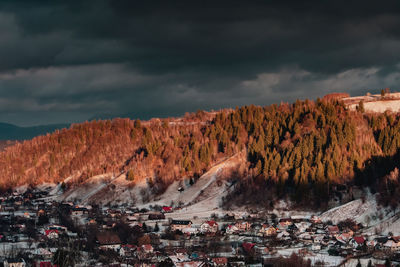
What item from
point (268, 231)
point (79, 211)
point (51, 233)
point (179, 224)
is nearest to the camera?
point (51, 233)

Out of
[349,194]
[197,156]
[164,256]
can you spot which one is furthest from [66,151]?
[164,256]

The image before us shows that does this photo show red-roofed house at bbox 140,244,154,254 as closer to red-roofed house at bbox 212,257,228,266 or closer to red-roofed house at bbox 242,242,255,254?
red-roofed house at bbox 212,257,228,266

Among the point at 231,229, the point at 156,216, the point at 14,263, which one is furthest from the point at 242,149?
the point at 14,263

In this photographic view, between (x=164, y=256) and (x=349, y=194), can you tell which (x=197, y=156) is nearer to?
(x=349, y=194)

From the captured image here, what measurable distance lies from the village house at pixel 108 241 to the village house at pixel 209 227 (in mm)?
14274

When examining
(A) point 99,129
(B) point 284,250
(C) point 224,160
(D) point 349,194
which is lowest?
(B) point 284,250

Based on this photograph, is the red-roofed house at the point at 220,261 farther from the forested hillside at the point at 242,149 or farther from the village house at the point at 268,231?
the forested hillside at the point at 242,149

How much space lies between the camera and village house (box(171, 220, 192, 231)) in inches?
3821

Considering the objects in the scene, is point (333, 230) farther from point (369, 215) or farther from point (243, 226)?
point (243, 226)

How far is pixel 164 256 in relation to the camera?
76.9 m

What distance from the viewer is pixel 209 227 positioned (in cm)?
9619

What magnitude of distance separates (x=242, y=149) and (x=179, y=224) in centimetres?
4967

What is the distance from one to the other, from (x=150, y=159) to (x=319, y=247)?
240 feet

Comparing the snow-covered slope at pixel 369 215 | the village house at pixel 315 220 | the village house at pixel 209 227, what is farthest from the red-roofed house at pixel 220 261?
the village house at pixel 315 220
